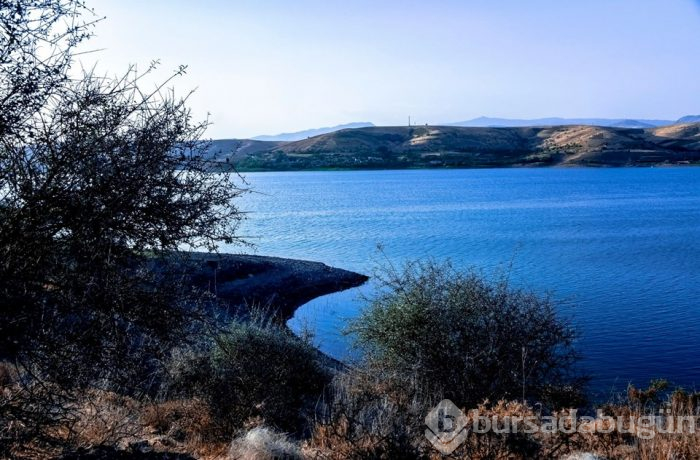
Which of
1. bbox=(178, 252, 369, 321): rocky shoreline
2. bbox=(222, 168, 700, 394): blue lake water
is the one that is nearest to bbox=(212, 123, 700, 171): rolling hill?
bbox=(222, 168, 700, 394): blue lake water

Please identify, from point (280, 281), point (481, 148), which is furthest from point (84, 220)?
point (481, 148)

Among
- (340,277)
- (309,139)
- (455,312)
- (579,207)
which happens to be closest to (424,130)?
(309,139)

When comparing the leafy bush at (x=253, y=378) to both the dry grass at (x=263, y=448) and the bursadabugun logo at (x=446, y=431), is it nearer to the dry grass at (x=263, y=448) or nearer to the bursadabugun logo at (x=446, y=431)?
the dry grass at (x=263, y=448)

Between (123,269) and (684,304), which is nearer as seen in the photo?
(123,269)

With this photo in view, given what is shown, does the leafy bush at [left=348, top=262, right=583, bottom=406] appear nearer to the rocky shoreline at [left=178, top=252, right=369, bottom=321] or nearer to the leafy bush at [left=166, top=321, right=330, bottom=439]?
the leafy bush at [left=166, top=321, right=330, bottom=439]

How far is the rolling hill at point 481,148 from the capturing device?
462 feet

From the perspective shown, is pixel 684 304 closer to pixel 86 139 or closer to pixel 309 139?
pixel 86 139

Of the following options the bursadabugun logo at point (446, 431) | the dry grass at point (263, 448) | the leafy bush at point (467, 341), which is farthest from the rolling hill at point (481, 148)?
the bursadabugun logo at point (446, 431)

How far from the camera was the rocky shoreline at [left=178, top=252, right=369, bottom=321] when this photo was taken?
29.3 m

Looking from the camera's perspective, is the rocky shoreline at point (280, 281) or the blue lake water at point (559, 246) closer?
the blue lake water at point (559, 246)

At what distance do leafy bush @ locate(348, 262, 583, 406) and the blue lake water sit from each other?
353 cm

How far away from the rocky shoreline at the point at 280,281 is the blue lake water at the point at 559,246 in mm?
1113

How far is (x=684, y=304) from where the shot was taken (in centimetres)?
2439

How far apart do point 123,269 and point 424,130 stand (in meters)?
177
